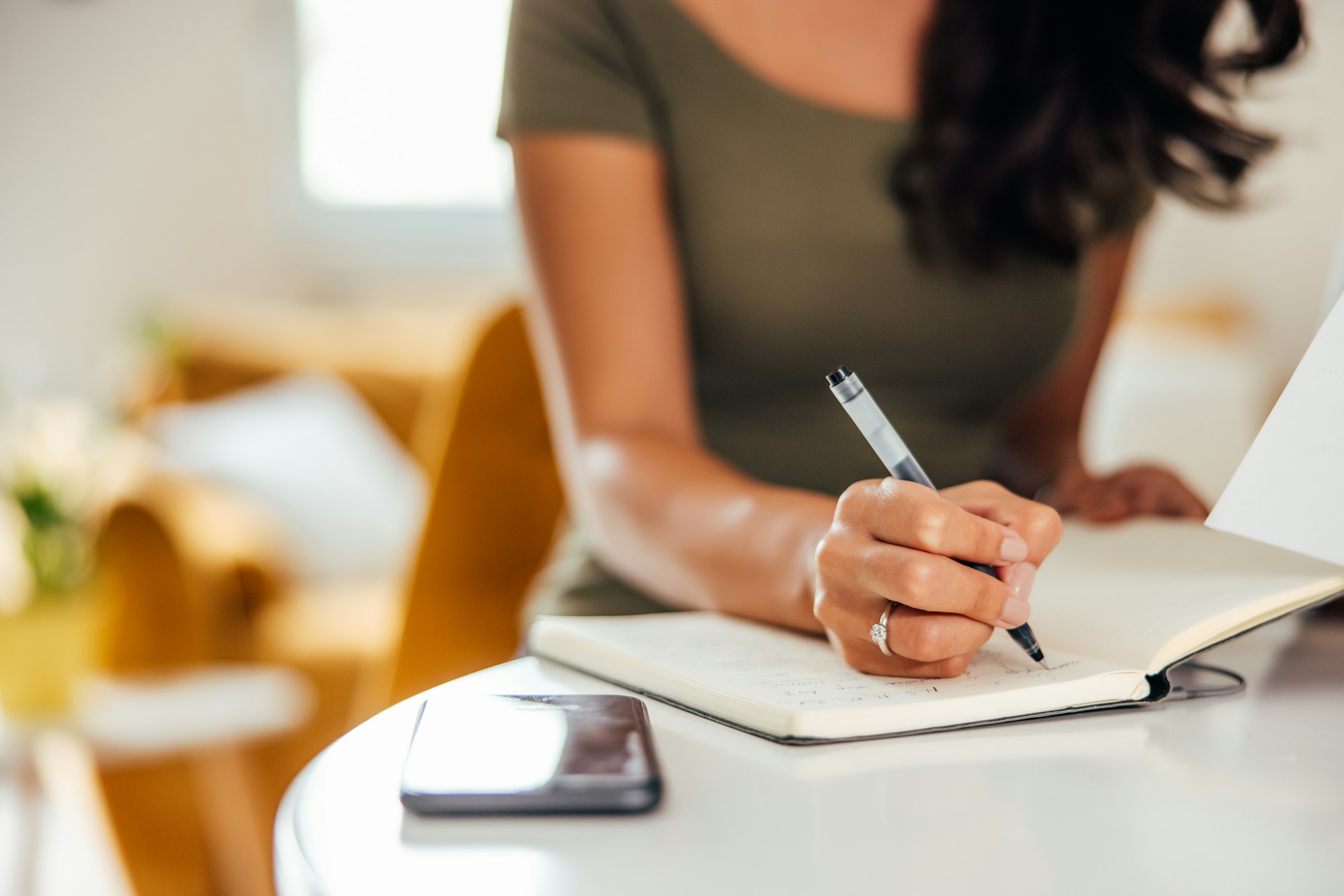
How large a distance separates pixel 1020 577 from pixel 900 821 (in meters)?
0.11

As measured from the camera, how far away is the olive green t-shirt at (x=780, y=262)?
0.73 m

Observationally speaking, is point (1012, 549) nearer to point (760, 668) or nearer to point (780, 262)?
point (760, 668)

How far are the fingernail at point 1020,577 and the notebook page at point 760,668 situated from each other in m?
0.03

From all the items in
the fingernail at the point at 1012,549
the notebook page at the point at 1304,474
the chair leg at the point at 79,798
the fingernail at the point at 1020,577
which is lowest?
the chair leg at the point at 79,798

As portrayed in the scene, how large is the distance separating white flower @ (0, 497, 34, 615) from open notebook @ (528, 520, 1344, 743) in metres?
1.47

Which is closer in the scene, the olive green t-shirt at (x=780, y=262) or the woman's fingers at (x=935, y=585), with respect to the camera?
the woman's fingers at (x=935, y=585)

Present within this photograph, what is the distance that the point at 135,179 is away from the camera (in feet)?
9.00

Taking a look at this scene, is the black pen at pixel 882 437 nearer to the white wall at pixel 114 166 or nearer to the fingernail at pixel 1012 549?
the fingernail at pixel 1012 549

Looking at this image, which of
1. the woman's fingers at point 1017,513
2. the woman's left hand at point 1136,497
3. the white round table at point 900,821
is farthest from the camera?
the woman's left hand at point 1136,497

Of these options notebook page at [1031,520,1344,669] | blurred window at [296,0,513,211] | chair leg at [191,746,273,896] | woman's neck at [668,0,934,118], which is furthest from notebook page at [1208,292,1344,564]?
blurred window at [296,0,513,211]

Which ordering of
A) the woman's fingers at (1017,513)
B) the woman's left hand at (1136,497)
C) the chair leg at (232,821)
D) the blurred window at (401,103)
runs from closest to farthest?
the woman's fingers at (1017,513)
the woman's left hand at (1136,497)
the chair leg at (232,821)
the blurred window at (401,103)

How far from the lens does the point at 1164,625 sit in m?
0.40

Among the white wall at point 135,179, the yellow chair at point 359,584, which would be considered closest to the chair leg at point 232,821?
the yellow chair at point 359,584

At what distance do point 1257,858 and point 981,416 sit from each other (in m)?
0.54
